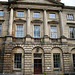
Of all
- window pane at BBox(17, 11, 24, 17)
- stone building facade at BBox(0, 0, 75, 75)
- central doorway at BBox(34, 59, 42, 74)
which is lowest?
central doorway at BBox(34, 59, 42, 74)

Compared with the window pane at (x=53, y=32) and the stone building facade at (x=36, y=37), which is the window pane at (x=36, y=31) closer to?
the stone building facade at (x=36, y=37)

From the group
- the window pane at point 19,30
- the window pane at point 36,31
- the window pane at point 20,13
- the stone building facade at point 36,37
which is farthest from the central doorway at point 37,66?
the window pane at point 20,13

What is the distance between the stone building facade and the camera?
16.0 meters

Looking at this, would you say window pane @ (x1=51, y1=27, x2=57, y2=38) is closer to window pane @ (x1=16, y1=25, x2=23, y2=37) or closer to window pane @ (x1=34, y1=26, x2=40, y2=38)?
window pane @ (x1=34, y1=26, x2=40, y2=38)

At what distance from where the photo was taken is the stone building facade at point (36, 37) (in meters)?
16.0

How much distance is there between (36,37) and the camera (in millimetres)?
17469

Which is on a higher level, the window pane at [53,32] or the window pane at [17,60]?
the window pane at [53,32]

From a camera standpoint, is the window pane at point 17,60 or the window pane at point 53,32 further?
the window pane at point 53,32

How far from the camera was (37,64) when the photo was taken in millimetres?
16500

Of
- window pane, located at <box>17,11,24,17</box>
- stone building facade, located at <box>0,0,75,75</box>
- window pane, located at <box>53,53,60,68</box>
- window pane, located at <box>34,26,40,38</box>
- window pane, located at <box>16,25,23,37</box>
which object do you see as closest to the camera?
stone building facade, located at <box>0,0,75,75</box>

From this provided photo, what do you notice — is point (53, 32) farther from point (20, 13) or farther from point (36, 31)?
point (20, 13)

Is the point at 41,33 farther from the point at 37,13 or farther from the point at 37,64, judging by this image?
the point at 37,64

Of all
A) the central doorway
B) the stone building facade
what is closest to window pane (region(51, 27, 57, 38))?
the stone building facade

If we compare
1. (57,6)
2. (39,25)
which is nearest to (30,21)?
(39,25)
